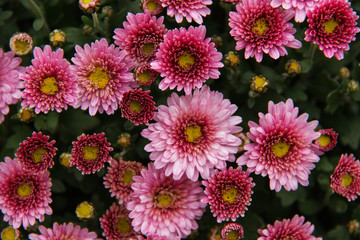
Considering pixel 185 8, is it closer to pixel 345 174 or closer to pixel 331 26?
pixel 331 26

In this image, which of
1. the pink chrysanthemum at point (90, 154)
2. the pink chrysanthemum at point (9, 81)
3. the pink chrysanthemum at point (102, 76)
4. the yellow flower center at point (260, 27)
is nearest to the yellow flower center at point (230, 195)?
the pink chrysanthemum at point (90, 154)

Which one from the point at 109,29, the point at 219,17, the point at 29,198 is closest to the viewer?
the point at 29,198

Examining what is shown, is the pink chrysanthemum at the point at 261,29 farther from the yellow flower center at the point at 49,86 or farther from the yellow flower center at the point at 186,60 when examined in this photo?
the yellow flower center at the point at 49,86

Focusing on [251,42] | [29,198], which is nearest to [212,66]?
Result: [251,42]

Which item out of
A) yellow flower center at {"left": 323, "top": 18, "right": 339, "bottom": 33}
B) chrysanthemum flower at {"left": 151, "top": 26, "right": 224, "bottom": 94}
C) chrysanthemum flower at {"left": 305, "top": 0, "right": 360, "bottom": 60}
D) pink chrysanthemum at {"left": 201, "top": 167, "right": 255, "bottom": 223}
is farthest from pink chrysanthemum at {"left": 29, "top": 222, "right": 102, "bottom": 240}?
yellow flower center at {"left": 323, "top": 18, "right": 339, "bottom": 33}

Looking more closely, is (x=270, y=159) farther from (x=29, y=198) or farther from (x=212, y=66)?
(x=29, y=198)

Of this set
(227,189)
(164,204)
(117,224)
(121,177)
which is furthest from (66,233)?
(227,189)
